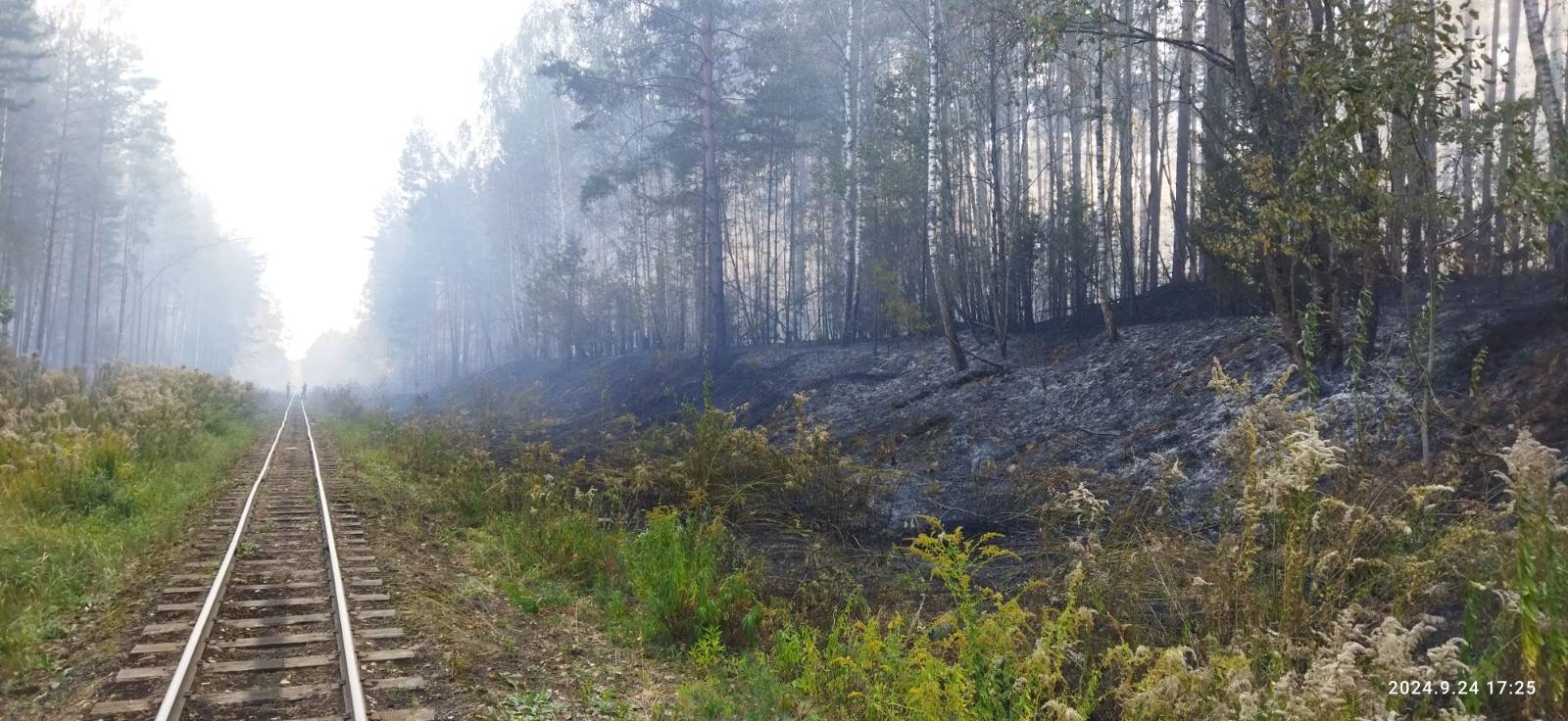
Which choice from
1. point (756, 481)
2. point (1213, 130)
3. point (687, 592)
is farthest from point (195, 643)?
point (1213, 130)

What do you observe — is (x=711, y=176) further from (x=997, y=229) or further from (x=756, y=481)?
(x=756, y=481)

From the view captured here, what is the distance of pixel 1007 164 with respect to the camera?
24922 mm

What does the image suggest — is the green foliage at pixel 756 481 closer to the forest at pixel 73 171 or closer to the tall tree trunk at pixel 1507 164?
the tall tree trunk at pixel 1507 164

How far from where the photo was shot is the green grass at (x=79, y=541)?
5836 mm

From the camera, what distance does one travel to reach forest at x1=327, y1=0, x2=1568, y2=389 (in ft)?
22.7

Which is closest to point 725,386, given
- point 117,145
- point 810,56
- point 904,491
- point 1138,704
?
point 904,491

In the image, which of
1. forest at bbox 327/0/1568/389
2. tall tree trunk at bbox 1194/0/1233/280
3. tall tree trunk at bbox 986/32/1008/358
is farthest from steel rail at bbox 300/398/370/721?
tall tree trunk at bbox 986/32/1008/358

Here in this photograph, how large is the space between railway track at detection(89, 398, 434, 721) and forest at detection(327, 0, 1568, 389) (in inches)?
307

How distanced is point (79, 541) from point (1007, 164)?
76.7 ft

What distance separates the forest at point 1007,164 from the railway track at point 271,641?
780 cm

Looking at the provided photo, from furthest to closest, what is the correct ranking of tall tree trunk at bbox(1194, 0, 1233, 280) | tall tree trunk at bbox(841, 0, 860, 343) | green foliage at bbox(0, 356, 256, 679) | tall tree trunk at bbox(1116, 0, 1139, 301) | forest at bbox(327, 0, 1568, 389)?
tall tree trunk at bbox(841, 0, 860, 343) < tall tree trunk at bbox(1116, 0, 1139, 301) < tall tree trunk at bbox(1194, 0, 1233, 280) < forest at bbox(327, 0, 1568, 389) < green foliage at bbox(0, 356, 256, 679)

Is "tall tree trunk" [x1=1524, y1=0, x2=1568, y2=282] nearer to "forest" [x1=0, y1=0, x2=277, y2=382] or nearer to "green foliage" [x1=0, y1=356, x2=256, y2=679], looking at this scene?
"green foliage" [x1=0, y1=356, x2=256, y2=679]

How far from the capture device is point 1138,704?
12.1 feet

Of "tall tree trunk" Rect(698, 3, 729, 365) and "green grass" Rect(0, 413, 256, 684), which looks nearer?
"green grass" Rect(0, 413, 256, 684)
